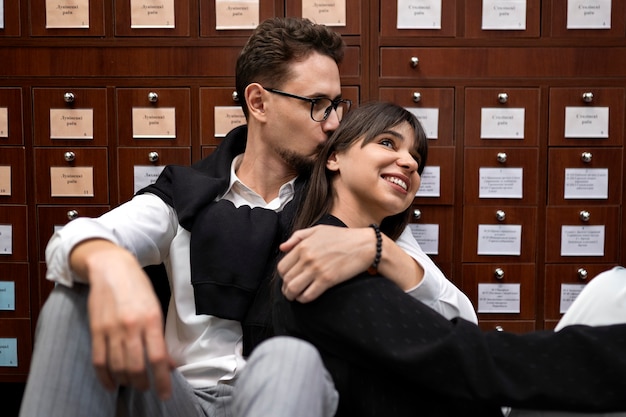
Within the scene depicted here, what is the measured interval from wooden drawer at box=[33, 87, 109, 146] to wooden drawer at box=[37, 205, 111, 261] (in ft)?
0.76

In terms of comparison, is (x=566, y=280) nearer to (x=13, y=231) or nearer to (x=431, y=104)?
(x=431, y=104)

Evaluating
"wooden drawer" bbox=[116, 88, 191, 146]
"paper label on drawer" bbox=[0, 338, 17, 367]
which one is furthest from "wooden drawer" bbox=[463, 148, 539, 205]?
"paper label on drawer" bbox=[0, 338, 17, 367]

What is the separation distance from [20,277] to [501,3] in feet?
6.07

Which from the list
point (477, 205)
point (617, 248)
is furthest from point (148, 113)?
point (617, 248)

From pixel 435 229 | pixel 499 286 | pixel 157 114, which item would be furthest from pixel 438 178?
pixel 157 114

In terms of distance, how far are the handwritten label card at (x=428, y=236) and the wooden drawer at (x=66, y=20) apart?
48.8 inches

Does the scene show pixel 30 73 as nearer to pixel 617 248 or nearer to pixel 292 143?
pixel 292 143

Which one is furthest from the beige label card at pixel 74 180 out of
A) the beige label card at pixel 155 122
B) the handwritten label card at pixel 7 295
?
the handwritten label card at pixel 7 295

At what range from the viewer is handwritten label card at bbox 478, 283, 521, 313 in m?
1.96

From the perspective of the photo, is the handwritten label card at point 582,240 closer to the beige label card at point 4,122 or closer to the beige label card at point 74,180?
the beige label card at point 74,180

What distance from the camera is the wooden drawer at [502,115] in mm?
1916

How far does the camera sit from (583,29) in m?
1.91

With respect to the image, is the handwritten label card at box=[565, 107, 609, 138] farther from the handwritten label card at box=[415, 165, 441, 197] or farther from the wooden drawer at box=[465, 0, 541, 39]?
the handwritten label card at box=[415, 165, 441, 197]

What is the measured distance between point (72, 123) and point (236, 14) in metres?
0.66
